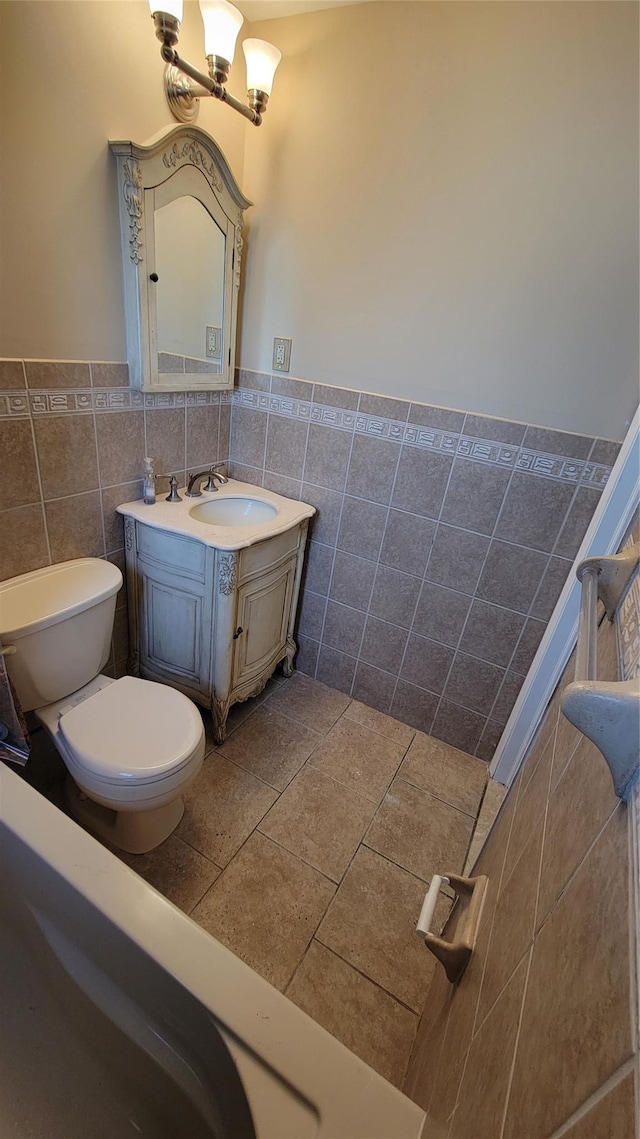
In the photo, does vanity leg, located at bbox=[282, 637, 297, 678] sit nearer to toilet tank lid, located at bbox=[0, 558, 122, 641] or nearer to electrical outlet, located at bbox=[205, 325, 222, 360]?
toilet tank lid, located at bbox=[0, 558, 122, 641]

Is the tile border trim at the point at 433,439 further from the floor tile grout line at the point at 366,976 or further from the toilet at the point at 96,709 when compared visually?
the floor tile grout line at the point at 366,976

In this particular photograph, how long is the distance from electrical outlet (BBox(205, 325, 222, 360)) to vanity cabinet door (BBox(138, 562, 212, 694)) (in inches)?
33.3

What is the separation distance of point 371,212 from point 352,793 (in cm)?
198

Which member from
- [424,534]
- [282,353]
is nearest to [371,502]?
[424,534]

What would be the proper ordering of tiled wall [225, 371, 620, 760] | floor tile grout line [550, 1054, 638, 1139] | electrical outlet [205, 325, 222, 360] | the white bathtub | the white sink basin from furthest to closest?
the white sink basin < electrical outlet [205, 325, 222, 360] < tiled wall [225, 371, 620, 760] < the white bathtub < floor tile grout line [550, 1054, 638, 1139]

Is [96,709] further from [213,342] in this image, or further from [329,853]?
[213,342]

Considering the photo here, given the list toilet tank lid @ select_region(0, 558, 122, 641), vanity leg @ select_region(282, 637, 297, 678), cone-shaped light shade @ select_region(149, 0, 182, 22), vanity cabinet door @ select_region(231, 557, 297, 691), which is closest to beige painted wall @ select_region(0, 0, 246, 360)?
cone-shaped light shade @ select_region(149, 0, 182, 22)

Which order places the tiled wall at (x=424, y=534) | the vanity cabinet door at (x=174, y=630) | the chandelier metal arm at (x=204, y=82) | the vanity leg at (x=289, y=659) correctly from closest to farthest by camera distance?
the chandelier metal arm at (x=204, y=82), the tiled wall at (x=424, y=534), the vanity cabinet door at (x=174, y=630), the vanity leg at (x=289, y=659)

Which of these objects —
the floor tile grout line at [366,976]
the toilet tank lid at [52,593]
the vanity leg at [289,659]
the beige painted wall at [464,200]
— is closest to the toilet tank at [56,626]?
the toilet tank lid at [52,593]

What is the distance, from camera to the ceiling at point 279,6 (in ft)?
4.60

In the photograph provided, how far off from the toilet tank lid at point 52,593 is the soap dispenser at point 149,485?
0.92 ft

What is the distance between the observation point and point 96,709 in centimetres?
132

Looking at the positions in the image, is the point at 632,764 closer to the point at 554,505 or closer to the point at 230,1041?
the point at 230,1041

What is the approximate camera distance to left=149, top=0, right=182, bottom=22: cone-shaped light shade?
114 centimetres
